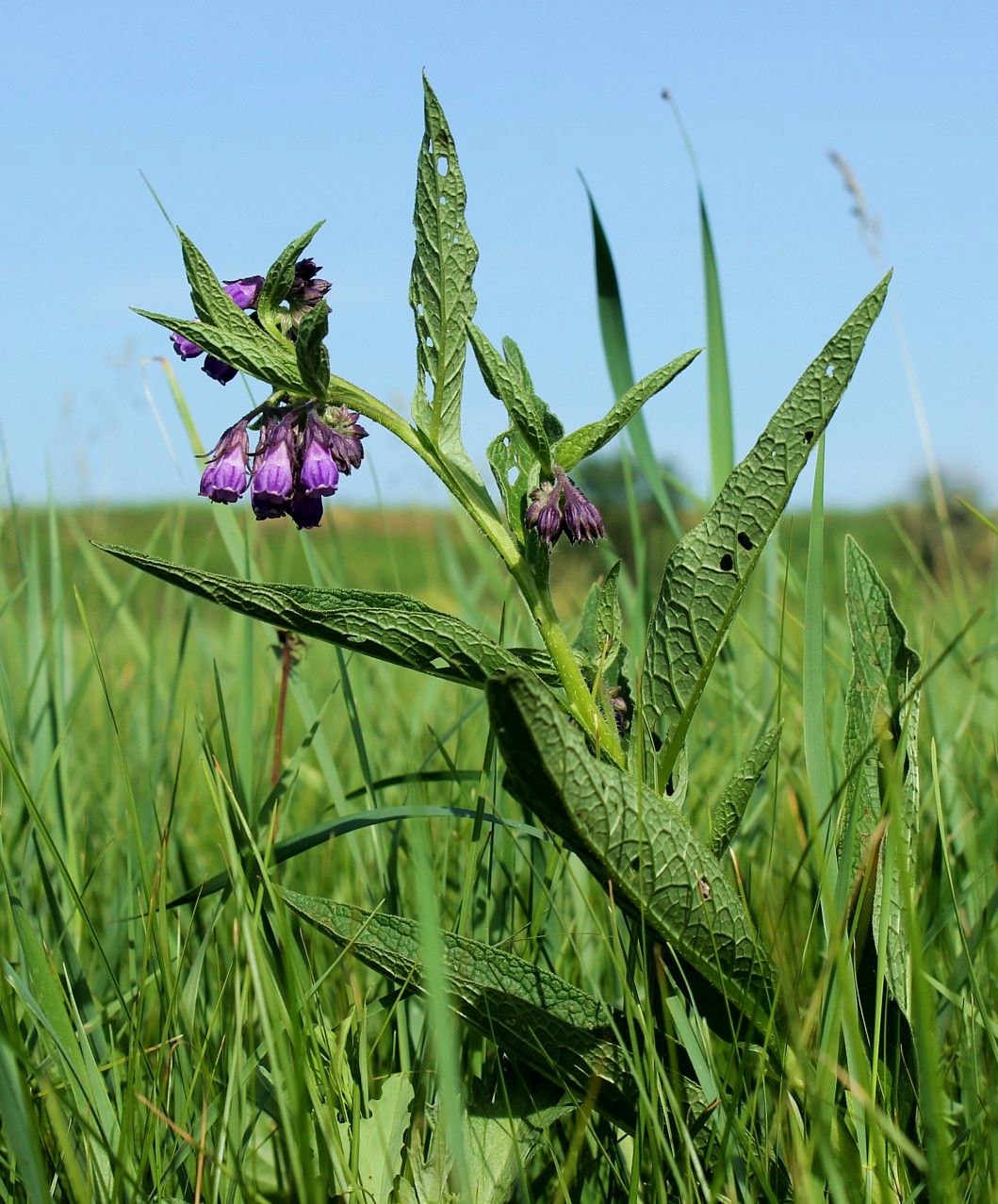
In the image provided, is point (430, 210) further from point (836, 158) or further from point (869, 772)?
point (836, 158)

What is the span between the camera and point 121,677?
3.41 metres

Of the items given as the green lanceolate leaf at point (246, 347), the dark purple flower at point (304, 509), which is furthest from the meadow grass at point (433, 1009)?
the green lanceolate leaf at point (246, 347)

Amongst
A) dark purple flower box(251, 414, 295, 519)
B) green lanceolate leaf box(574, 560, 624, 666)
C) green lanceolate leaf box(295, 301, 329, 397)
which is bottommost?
green lanceolate leaf box(574, 560, 624, 666)

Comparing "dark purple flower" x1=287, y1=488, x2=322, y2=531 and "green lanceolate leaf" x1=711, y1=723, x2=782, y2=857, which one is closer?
"green lanceolate leaf" x1=711, y1=723, x2=782, y2=857

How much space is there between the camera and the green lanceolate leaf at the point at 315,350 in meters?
1.11

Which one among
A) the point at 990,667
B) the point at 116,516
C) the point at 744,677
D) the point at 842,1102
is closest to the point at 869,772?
the point at 842,1102

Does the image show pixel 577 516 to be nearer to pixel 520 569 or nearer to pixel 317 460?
pixel 520 569

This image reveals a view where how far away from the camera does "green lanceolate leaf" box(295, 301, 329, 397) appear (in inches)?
43.7

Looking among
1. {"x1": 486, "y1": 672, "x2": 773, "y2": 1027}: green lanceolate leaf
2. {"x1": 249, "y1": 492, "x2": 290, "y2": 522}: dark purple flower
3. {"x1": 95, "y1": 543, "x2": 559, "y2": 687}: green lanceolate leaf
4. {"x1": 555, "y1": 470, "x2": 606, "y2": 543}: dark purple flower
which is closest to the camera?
{"x1": 486, "y1": 672, "x2": 773, "y2": 1027}: green lanceolate leaf

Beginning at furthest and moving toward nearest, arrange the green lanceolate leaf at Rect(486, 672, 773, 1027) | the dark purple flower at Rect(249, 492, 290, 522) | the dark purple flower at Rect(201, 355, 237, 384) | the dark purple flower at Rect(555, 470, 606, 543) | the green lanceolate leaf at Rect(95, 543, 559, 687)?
the dark purple flower at Rect(201, 355, 237, 384) → the dark purple flower at Rect(249, 492, 290, 522) → the dark purple flower at Rect(555, 470, 606, 543) → the green lanceolate leaf at Rect(95, 543, 559, 687) → the green lanceolate leaf at Rect(486, 672, 773, 1027)

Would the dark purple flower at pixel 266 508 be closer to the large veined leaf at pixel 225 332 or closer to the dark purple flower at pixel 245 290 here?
the large veined leaf at pixel 225 332

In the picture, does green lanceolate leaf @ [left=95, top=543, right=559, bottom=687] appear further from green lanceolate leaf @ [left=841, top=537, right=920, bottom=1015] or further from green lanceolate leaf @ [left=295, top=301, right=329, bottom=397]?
green lanceolate leaf @ [left=841, top=537, right=920, bottom=1015]

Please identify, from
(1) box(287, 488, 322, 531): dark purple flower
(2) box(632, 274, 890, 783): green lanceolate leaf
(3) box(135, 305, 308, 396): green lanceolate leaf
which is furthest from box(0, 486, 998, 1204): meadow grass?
(3) box(135, 305, 308, 396): green lanceolate leaf

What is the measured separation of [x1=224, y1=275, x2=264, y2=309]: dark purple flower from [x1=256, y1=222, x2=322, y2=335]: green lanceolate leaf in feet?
0.34
